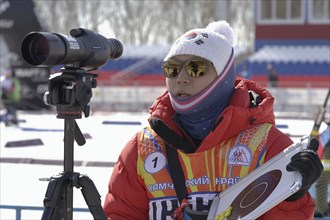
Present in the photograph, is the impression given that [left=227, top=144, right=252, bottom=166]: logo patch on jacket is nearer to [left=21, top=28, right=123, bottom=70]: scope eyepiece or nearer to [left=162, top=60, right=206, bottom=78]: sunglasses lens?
[left=162, top=60, right=206, bottom=78]: sunglasses lens

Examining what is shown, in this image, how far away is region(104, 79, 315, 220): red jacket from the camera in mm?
2439

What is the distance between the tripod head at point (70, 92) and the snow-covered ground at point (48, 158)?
207cm

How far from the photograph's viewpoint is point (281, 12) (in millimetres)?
32406

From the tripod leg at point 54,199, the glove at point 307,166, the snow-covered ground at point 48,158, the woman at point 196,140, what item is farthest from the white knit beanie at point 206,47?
the snow-covered ground at point 48,158

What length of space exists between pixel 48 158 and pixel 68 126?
428cm

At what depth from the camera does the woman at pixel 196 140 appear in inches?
97.1

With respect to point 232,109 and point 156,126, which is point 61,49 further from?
point 232,109

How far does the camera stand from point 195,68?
8.21 feet

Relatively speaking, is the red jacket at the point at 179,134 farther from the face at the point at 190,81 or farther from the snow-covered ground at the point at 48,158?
the snow-covered ground at the point at 48,158

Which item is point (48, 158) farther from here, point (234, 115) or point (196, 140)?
point (234, 115)

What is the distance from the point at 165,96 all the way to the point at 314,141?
1.94ft

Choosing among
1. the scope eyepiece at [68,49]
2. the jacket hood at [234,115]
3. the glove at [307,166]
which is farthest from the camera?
the jacket hood at [234,115]

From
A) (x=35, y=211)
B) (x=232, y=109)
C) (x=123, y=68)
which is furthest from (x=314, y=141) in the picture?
(x=123, y=68)

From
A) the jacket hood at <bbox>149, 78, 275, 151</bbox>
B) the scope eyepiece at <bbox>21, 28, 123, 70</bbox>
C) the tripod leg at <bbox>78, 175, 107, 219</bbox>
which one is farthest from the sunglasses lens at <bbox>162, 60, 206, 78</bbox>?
the tripod leg at <bbox>78, 175, 107, 219</bbox>
